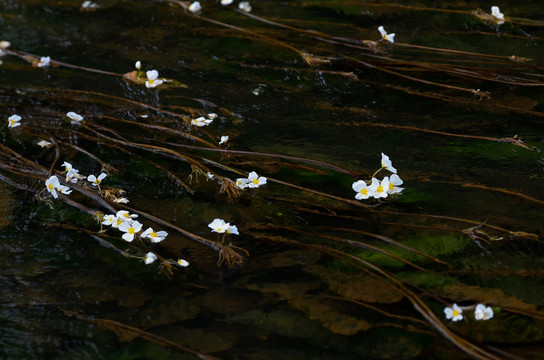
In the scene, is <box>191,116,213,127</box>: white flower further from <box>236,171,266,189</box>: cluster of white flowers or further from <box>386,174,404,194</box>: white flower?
<box>386,174,404,194</box>: white flower

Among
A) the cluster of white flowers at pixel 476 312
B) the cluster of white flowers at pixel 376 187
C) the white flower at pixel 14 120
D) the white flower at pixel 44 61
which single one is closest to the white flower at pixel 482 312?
the cluster of white flowers at pixel 476 312

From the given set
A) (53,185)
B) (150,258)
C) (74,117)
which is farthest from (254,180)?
(74,117)

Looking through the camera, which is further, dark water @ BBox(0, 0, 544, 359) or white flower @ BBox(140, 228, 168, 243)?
white flower @ BBox(140, 228, 168, 243)

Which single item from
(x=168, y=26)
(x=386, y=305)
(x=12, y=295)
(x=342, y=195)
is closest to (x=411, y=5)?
(x=168, y=26)

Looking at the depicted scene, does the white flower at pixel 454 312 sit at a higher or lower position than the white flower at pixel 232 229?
higher

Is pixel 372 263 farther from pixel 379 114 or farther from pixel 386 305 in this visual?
pixel 379 114

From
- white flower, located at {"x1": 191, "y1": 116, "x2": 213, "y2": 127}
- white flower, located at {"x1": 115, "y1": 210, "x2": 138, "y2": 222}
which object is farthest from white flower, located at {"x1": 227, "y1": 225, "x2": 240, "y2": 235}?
white flower, located at {"x1": 191, "y1": 116, "x2": 213, "y2": 127}

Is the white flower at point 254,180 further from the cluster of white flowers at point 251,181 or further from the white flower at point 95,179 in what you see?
the white flower at point 95,179

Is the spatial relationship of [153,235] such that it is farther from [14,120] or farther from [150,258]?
[14,120]
